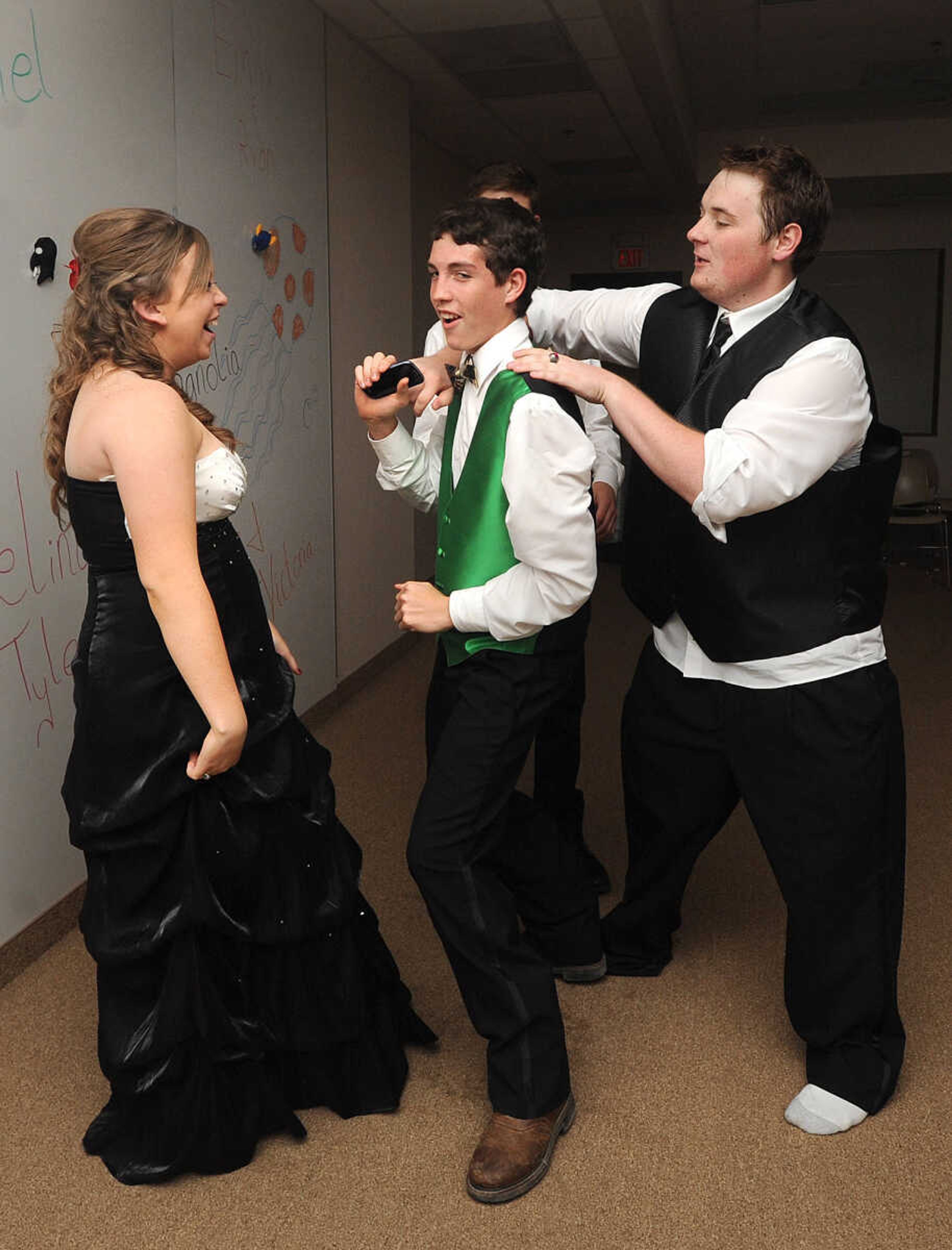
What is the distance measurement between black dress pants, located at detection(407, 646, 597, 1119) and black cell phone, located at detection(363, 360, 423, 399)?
49cm

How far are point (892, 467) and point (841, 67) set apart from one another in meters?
4.81

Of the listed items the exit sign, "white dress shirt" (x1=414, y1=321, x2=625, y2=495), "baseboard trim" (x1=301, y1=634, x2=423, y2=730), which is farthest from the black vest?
the exit sign

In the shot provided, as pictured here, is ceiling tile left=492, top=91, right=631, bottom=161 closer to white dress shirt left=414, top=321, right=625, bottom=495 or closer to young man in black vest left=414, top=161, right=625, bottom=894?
young man in black vest left=414, top=161, right=625, bottom=894

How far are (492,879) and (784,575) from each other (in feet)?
2.26

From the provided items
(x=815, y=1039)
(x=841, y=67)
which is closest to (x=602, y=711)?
(x=815, y=1039)

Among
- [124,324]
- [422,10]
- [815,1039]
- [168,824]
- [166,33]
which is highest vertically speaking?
[422,10]

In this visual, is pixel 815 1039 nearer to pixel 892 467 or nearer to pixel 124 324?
pixel 892 467

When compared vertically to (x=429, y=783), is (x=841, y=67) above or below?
above

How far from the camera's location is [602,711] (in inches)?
173

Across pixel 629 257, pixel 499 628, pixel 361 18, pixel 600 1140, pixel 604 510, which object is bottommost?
pixel 600 1140

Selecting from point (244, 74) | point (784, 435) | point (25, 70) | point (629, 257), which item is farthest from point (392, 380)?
point (629, 257)

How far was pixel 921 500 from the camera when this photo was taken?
7.16 m

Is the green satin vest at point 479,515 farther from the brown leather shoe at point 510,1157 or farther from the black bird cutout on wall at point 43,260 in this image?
the black bird cutout on wall at point 43,260

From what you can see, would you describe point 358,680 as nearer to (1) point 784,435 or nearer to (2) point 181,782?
(2) point 181,782
